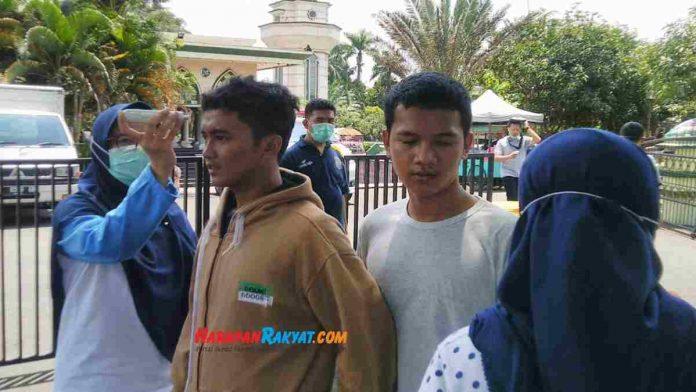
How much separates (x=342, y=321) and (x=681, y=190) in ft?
32.1

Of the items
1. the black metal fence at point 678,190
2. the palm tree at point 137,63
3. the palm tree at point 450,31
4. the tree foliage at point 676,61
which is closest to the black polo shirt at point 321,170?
the black metal fence at point 678,190

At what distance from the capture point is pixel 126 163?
226cm

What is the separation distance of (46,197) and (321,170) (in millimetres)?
1987

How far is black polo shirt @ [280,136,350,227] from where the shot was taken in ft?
16.2

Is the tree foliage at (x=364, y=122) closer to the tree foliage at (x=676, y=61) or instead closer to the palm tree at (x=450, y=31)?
the palm tree at (x=450, y=31)

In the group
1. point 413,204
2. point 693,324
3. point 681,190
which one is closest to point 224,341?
point 413,204

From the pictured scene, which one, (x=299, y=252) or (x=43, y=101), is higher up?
(x=43, y=101)

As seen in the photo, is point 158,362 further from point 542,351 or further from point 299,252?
point 542,351

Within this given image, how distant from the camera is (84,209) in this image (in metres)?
2.15

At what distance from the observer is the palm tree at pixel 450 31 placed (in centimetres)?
2411

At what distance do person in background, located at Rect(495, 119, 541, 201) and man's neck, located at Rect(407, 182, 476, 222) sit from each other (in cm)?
713

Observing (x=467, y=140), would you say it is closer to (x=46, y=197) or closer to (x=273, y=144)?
(x=273, y=144)

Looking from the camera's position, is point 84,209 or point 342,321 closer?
point 342,321

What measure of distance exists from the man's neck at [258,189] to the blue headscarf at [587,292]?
1.04 meters
